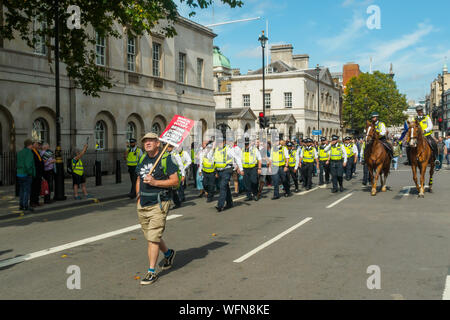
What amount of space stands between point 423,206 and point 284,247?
6086mm

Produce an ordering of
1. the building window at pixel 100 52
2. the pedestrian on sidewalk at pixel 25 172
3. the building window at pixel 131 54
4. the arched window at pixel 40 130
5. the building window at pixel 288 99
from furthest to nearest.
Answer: the building window at pixel 288 99
the building window at pixel 131 54
the building window at pixel 100 52
the arched window at pixel 40 130
the pedestrian on sidewalk at pixel 25 172

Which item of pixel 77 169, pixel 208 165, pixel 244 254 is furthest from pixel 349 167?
pixel 244 254

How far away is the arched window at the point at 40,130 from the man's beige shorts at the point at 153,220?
17053 mm

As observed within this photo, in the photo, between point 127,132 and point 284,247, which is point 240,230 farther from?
point 127,132

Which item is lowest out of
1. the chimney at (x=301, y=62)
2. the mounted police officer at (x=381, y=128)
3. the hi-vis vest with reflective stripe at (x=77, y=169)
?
the hi-vis vest with reflective stripe at (x=77, y=169)

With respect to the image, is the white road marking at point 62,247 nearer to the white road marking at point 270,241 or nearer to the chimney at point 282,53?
the white road marking at point 270,241

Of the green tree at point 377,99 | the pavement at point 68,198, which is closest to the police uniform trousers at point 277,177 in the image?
the pavement at point 68,198

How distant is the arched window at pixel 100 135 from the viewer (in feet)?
82.0

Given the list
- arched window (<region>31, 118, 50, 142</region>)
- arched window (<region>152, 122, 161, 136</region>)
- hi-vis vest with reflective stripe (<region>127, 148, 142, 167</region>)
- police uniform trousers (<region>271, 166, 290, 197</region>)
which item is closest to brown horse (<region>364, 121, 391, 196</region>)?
police uniform trousers (<region>271, 166, 290, 197</region>)

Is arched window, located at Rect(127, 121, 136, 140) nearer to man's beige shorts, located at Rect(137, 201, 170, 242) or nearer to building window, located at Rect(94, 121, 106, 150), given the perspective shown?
building window, located at Rect(94, 121, 106, 150)

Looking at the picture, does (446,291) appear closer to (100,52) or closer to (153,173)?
(153,173)

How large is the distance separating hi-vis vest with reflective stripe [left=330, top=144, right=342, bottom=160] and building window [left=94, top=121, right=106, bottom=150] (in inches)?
551

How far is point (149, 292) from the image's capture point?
17.1 feet
